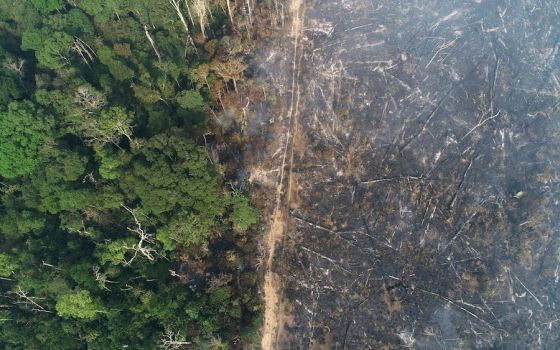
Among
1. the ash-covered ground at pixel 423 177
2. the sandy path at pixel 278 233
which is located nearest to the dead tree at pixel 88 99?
the ash-covered ground at pixel 423 177

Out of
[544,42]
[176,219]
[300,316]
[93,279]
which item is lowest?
[300,316]

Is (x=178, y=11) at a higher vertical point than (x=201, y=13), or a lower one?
higher

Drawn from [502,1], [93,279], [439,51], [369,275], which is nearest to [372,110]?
[439,51]

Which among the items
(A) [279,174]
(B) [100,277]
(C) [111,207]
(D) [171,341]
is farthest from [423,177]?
(B) [100,277]

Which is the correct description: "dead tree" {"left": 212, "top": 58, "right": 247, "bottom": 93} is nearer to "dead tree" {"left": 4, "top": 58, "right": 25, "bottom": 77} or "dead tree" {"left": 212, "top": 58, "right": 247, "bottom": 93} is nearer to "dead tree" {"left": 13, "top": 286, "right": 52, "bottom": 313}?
"dead tree" {"left": 4, "top": 58, "right": 25, "bottom": 77}

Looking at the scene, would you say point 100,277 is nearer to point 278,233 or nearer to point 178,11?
point 278,233

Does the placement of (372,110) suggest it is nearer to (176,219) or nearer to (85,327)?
(176,219)
